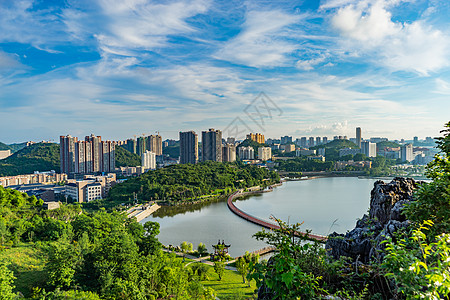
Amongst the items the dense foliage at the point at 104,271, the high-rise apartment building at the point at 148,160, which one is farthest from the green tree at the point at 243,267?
the high-rise apartment building at the point at 148,160

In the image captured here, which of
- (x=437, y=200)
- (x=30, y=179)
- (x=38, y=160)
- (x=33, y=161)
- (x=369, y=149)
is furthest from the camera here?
(x=369, y=149)

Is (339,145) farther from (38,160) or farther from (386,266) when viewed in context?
(386,266)

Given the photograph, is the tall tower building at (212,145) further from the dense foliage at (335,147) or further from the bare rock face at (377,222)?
the bare rock face at (377,222)

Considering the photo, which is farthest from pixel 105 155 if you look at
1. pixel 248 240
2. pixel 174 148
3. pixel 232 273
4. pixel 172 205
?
pixel 232 273

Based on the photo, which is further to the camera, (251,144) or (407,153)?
(251,144)

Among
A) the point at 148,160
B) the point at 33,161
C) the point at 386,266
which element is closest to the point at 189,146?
the point at 148,160

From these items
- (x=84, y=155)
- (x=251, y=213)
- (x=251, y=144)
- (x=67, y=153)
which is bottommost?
(x=251, y=213)

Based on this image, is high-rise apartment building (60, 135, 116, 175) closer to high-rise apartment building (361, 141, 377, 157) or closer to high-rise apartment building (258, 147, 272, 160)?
high-rise apartment building (258, 147, 272, 160)
